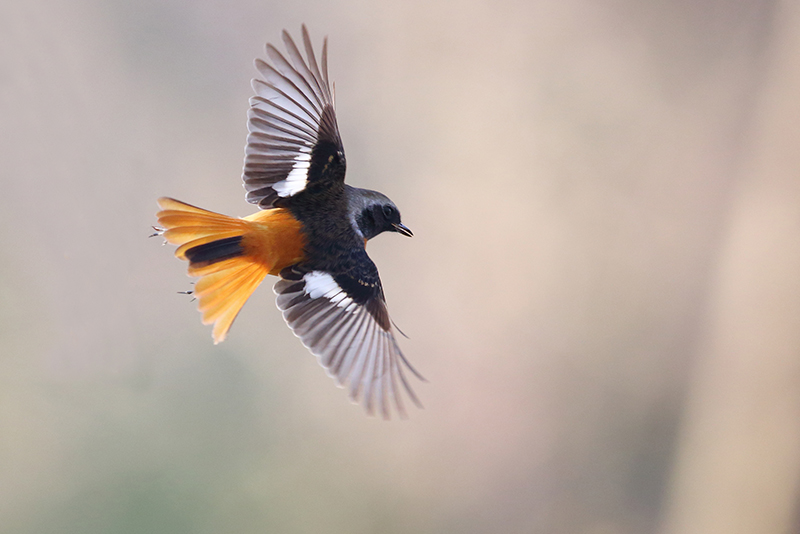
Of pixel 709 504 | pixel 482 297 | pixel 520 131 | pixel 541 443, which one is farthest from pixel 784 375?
pixel 520 131

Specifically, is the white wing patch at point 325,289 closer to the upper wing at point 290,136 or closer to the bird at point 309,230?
the bird at point 309,230

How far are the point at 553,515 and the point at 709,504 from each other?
0.59 m

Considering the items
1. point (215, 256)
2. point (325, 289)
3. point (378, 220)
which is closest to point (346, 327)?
point (325, 289)

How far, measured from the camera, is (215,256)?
0.95 m

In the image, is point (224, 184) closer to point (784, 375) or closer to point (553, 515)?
point (553, 515)

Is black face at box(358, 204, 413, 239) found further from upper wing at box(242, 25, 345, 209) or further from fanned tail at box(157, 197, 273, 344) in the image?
fanned tail at box(157, 197, 273, 344)

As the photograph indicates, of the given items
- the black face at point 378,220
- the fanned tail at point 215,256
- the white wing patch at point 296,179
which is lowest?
the fanned tail at point 215,256

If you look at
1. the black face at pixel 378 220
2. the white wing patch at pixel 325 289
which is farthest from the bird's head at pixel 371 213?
the white wing patch at pixel 325 289

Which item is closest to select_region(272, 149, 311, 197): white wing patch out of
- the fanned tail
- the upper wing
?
the upper wing

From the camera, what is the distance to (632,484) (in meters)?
2.24

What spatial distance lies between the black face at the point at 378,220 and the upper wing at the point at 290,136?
82 millimetres

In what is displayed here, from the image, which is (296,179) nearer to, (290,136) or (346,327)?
(290,136)

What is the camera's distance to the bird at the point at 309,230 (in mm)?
1022

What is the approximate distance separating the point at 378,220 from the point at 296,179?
0.17 m
